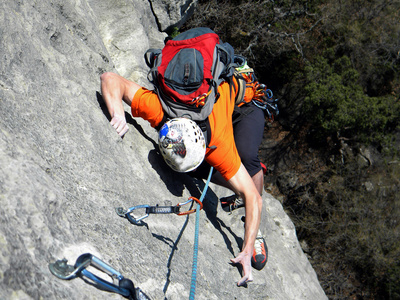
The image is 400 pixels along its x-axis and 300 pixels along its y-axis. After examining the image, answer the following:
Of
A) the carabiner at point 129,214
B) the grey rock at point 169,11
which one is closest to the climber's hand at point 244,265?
the carabiner at point 129,214

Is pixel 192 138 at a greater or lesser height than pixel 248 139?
greater

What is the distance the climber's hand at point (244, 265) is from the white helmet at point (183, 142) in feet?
3.33

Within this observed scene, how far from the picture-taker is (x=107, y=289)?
1868 mm

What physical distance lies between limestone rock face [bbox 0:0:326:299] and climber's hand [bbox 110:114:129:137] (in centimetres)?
7

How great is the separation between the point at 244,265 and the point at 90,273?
72.3 inches

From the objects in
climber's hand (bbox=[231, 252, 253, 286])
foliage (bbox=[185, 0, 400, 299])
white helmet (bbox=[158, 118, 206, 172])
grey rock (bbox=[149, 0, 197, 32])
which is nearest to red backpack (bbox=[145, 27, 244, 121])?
white helmet (bbox=[158, 118, 206, 172])

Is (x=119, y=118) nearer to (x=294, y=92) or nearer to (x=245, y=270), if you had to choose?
(x=245, y=270)

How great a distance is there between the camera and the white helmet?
2.88 meters

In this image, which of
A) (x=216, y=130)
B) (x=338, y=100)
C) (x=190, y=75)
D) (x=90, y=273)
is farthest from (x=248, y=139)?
(x=338, y=100)

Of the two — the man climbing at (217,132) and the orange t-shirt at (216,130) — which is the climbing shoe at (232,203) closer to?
the man climbing at (217,132)

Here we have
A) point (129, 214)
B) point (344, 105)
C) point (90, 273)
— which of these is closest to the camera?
point (90, 273)

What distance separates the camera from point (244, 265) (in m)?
3.30

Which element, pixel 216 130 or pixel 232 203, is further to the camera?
pixel 232 203

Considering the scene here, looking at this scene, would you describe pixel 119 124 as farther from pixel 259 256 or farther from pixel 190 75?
pixel 259 256
